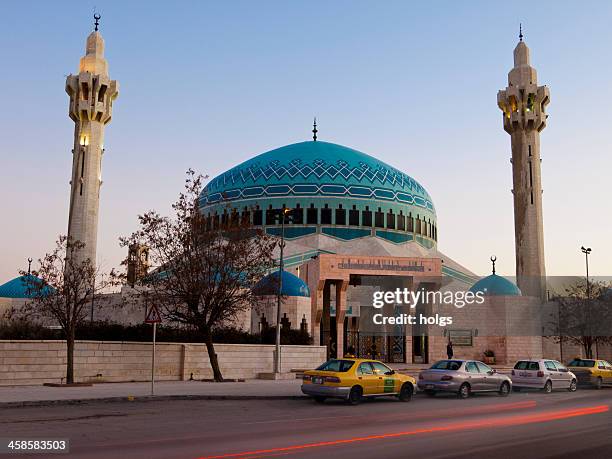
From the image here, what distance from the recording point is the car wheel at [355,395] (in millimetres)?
18859

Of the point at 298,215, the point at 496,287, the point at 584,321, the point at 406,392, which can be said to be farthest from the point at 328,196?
the point at 406,392

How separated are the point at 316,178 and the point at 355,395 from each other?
4610cm

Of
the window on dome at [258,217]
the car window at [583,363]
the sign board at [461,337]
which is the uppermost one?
the window on dome at [258,217]

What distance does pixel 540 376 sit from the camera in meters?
24.8

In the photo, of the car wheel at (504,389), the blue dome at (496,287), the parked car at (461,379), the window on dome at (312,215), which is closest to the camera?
the parked car at (461,379)

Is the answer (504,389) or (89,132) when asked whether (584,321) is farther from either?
(89,132)

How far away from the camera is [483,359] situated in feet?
154

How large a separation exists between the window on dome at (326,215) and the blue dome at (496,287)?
14.9 meters

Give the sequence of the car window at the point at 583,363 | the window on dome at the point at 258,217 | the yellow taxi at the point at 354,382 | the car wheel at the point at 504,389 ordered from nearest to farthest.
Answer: the yellow taxi at the point at 354,382, the car wheel at the point at 504,389, the car window at the point at 583,363, the window on dome at the point at 258,217

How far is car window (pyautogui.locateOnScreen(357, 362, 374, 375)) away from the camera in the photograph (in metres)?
19.4

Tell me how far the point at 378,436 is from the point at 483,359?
120ft

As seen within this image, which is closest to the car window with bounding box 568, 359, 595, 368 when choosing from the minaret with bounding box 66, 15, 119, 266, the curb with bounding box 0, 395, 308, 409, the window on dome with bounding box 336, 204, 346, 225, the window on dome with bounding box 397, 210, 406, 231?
the curb with bounding box 0, 395, 308, 409

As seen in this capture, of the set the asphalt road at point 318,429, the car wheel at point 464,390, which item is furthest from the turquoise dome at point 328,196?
the asphalt road at point 318,429

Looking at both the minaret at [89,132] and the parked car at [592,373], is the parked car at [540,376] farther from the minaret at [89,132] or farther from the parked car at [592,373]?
the minaret at [89,132]
